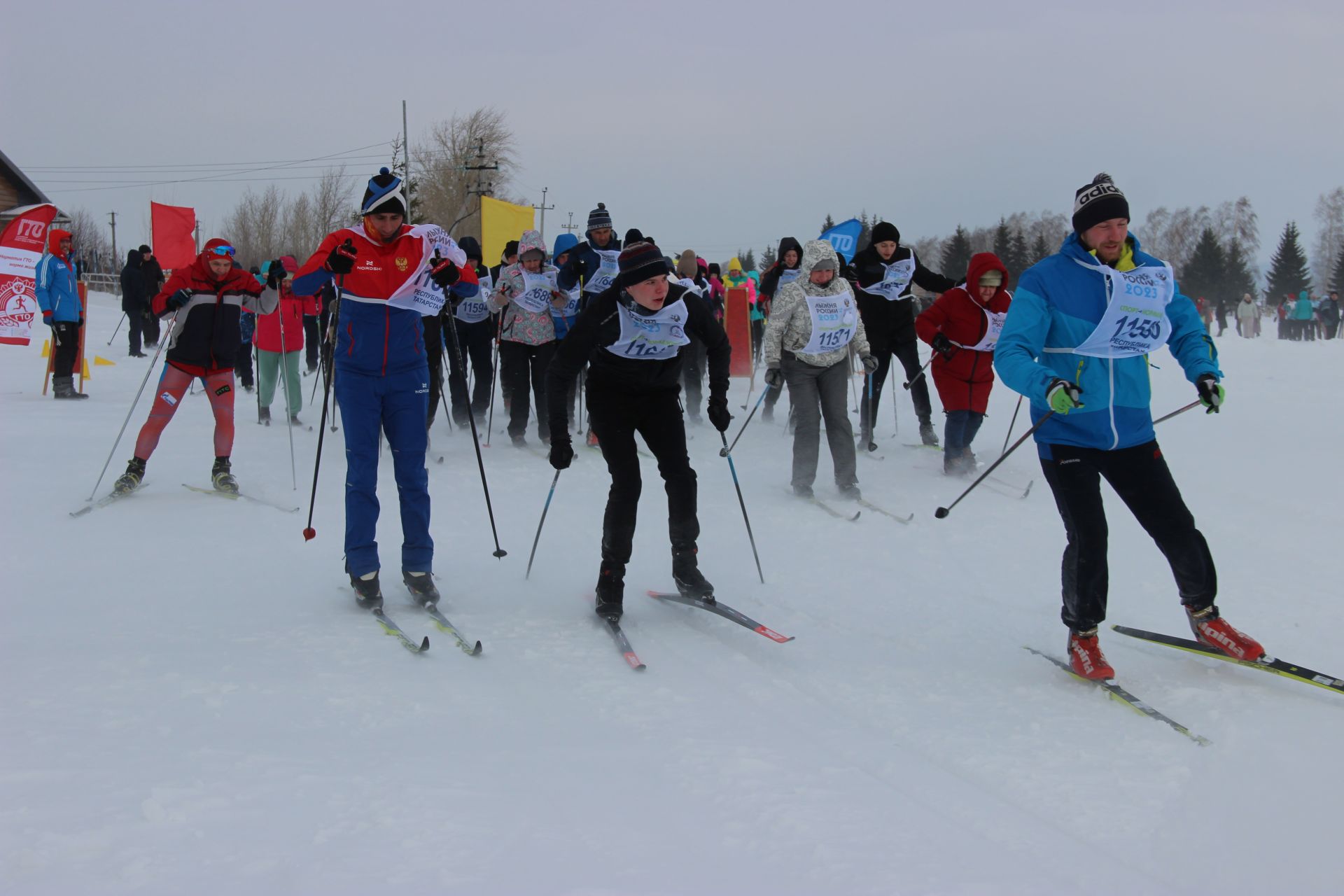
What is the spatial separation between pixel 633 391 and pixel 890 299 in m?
5.36

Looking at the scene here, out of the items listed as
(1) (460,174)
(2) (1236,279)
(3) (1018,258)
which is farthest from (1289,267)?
(1) (460,174)

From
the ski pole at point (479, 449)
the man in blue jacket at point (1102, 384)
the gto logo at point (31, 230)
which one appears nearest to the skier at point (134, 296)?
the gto logo at point (31, 230)

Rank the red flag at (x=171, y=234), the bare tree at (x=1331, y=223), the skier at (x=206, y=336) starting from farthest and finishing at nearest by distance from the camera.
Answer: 1. the bare tree at (x=1331, y=223)
2. the red flag at (x=171, y=234)
3. the skier at (x=206, y=336)

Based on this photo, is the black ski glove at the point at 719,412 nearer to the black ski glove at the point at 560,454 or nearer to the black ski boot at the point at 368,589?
the black ski glove at the point at 560,454

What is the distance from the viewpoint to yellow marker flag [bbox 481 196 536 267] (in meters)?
13.8

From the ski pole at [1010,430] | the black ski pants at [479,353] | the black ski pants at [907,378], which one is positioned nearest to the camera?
the ski pole at [1010,430]

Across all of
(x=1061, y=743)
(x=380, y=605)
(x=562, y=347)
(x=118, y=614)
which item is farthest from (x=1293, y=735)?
(x=118, y=614)

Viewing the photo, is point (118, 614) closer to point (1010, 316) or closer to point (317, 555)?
point (317, 555)

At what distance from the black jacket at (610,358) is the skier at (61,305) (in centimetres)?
919

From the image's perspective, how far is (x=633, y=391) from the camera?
5.02 metres

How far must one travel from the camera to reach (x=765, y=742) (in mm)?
3531

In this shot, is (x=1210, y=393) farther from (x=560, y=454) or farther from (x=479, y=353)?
(x=479, y=353)

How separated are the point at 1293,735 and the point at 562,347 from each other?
11.5ft

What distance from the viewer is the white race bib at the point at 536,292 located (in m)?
9.55
